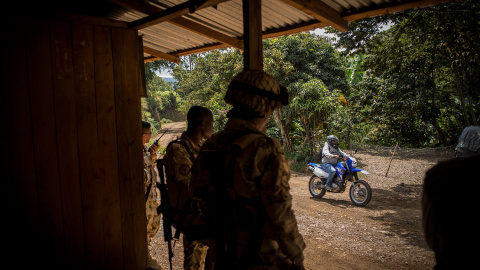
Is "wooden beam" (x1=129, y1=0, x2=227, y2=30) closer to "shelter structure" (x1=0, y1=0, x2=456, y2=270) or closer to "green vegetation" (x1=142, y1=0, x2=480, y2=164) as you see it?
"shelter structure" (x1=0, y1=0, x2=456, y2=270)

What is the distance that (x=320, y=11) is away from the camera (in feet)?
8.56

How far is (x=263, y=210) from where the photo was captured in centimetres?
147

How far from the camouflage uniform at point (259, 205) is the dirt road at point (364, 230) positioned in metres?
2.75

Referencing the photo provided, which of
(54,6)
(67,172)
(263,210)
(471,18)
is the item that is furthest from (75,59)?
(471,18)

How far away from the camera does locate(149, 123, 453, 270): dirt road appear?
4199 mm

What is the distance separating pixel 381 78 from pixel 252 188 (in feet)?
39.2

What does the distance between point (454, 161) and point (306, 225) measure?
5.36 metres

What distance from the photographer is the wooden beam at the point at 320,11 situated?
7.66 feet

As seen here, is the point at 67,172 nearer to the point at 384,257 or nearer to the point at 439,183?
the point at 439,183

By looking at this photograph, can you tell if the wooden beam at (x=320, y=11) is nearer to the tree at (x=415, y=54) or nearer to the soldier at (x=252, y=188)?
the soldier at (x=252, y=188)

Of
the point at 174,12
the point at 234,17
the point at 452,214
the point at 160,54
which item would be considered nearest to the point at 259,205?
the point at 452,214

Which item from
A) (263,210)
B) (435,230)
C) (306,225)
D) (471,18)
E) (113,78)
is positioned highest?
(471,18)

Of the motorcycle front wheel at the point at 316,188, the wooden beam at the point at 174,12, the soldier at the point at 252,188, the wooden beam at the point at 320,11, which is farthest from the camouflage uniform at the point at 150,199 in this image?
the motorcycle front wheel at the point at 316,188

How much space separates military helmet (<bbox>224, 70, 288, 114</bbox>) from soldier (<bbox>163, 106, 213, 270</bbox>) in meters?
1.04
